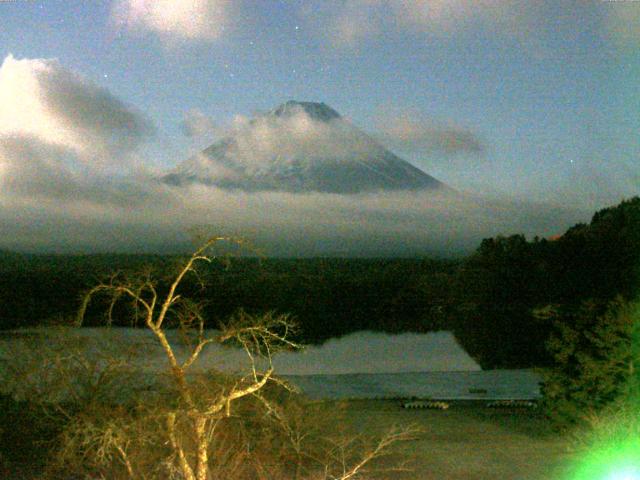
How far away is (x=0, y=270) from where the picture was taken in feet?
119

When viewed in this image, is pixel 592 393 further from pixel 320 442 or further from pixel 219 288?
pixel 219 288

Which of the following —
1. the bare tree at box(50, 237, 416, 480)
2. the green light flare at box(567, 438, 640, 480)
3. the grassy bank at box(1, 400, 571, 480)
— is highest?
the bare tree at box(50, 237, 416, 480)

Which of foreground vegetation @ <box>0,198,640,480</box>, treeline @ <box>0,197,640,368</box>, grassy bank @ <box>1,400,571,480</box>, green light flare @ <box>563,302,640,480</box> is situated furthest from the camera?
treeline @ <box>0,197,640,368</box>

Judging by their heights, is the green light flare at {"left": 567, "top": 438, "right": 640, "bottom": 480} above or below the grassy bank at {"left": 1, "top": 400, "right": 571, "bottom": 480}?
above

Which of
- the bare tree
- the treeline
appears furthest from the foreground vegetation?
the treeline

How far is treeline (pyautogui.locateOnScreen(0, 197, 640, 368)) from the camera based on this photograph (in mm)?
33062

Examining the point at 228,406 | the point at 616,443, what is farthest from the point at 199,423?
the point at 616,443

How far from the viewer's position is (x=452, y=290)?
43938 mm

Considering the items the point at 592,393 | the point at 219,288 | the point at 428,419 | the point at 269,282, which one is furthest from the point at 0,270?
the point at 592,393

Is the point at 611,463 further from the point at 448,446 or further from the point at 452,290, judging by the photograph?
the point at 452,290

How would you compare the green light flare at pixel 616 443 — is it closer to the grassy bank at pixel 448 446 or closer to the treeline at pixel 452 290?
the grassy bank at pixel 448 446

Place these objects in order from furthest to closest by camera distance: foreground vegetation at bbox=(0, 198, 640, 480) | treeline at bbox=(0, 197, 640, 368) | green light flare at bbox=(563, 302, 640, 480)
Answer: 1. treeline at bbox=(0, 197, 640, 368)
2. green light flare at bbox=(563, 302, 640, 480)
3. foreground vegetation at bbox=(0, 198, 640, 480)

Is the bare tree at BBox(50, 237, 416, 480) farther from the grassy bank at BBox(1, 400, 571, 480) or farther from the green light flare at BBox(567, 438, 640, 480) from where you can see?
the green light flare at BBox(567, 438, 640, 480)

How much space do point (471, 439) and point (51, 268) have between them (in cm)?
3064
